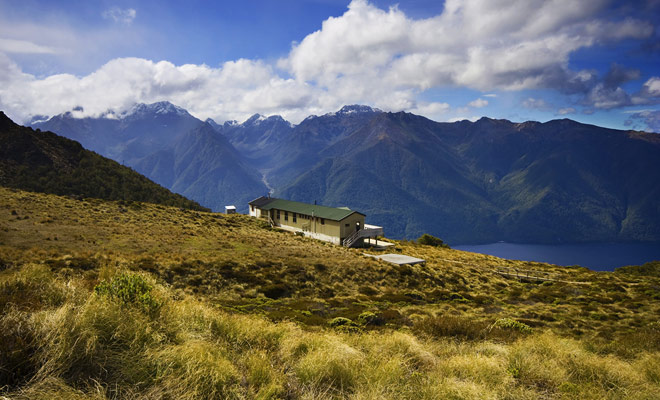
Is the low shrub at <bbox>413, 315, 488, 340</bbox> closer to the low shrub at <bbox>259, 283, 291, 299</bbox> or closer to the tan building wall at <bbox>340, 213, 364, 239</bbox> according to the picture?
the low shrub at <bbox>259, 283, 291, 299</bbox>

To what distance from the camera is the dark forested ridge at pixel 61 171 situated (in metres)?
60.2

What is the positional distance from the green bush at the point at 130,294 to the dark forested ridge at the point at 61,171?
66.7m

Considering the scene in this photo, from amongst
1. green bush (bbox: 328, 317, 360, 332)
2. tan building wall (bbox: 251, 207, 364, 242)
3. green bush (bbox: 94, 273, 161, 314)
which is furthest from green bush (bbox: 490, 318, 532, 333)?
tan building wall (bbox: 251, 207, 364, 242)

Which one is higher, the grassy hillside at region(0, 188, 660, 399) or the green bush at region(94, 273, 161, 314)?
the green bush at region(94, 273, 161, 314)

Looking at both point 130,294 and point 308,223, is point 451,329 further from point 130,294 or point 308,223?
point 308,223

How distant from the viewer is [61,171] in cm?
6650

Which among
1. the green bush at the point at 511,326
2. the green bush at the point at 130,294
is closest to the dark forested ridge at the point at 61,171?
the green bush at the point at 130,294

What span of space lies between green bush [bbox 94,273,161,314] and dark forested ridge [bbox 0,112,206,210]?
2626 inches

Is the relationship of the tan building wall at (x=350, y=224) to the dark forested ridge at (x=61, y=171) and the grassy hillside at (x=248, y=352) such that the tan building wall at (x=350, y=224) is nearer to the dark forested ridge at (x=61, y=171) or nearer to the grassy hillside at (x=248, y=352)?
the grassy hillside at (x=248, y=352)

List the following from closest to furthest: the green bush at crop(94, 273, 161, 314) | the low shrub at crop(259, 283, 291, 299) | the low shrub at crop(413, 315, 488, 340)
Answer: the green bush at crop(94, 273, 161, 314), the low shrub at crop(413, 315, 488, 340), the low shrub at crop(259, 283, 291, 299)

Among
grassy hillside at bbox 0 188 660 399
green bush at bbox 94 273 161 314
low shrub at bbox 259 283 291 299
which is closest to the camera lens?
grassy hillside at bbox 0 188 660 399

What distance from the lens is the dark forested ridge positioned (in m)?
60.2

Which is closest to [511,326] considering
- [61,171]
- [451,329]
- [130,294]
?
[451,329]

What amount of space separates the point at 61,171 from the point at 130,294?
3095 inches
